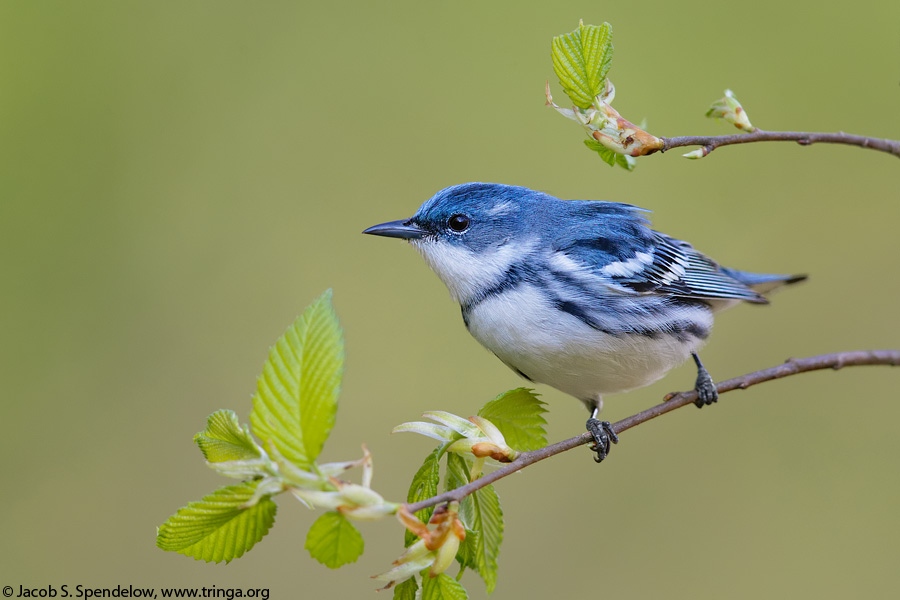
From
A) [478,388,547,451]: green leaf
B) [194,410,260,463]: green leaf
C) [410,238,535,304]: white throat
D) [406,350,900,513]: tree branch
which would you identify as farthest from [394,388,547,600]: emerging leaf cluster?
[410,238,535,304]: white throat

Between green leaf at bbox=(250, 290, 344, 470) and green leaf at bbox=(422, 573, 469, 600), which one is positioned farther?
green leaf at bbox=(422, 573, 469, 600)

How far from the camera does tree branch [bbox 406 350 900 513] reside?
1512mm

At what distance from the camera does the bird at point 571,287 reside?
2.73 m

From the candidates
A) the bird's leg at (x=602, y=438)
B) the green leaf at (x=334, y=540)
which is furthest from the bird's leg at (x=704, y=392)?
the green leaf at (x=334, y=540)

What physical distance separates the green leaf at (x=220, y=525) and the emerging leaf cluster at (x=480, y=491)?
1.10ft

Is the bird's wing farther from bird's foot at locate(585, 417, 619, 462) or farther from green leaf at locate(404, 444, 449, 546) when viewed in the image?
green leaf at locate(404, 444, 449, 546)

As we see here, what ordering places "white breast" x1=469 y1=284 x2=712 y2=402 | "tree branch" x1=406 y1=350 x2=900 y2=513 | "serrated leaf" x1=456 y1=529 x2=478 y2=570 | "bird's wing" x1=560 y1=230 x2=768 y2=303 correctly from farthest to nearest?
"bird's wing" x1=560 y1=230 x2=768 y2=303 → "white breast" x1=469 y1=284 x2=712 y2=402 → "serrated leaf" x1=456 y1=529 x2=478 y2=570 → "tree branch" x1=406 y1=350 x2=900 y2=513

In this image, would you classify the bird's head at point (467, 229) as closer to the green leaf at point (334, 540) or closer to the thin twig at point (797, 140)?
the thin twig at point (797, 140)

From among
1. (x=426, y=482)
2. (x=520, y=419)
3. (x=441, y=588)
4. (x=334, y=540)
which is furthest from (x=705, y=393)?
(x=334, y=540)

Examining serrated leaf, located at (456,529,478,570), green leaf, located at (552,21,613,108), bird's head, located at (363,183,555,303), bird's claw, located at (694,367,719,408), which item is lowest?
serrated leaf, located at (456,529,478,570)

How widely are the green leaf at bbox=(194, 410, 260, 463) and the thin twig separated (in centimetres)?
104

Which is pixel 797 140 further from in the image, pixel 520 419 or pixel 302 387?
pixel 302 387

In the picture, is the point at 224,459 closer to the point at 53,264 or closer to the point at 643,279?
the point at 643,279

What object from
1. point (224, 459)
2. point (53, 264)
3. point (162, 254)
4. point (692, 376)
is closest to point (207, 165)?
point (162, 254)
